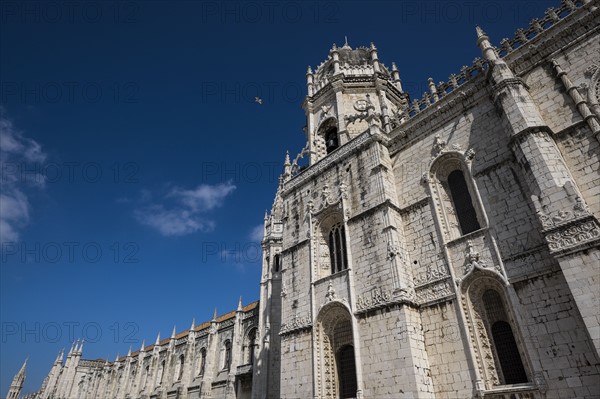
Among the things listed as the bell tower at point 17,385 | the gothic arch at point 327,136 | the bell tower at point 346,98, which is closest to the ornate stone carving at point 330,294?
the bell tower at point 346,98

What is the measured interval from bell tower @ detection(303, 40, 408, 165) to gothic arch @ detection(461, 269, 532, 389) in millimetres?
9943

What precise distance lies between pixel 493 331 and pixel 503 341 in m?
0.38

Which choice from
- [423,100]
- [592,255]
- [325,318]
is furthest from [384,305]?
[423,100]

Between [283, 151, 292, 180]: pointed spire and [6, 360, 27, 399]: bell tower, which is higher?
[283, 151, 292, 180]: pointed spire

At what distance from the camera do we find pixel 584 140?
10.5 m

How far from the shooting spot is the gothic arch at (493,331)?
33.9 feet

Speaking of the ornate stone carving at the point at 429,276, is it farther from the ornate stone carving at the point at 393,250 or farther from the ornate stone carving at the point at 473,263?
the ornate stone carving at the point at 393,250

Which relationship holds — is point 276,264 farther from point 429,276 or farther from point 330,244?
point 429,276

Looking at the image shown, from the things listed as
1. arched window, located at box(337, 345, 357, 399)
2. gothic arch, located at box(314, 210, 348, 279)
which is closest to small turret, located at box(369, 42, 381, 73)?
gothic arch, located at box(314, 210, 348, 279)

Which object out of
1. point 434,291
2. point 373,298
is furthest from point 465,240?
point 373,298

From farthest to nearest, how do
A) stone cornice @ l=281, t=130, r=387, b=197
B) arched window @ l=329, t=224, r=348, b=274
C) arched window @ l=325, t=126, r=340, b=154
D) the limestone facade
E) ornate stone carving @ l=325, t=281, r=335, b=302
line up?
arched window @ l=325, t=126, r=340, b=154, stone cornice @ l=281, t=130, r=387, b=197, arched window @ l=329, t=224, r=348, b=274, ornate stone carving @ l=325, t=281, r=335, b=302, the limestone facade

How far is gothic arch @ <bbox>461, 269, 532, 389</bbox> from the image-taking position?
1032 centimetres

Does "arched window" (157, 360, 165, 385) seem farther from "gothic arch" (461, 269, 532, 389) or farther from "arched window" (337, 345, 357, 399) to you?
"gothic arch" (461, 269, 532, 389)

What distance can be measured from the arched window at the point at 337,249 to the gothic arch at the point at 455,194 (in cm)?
451
